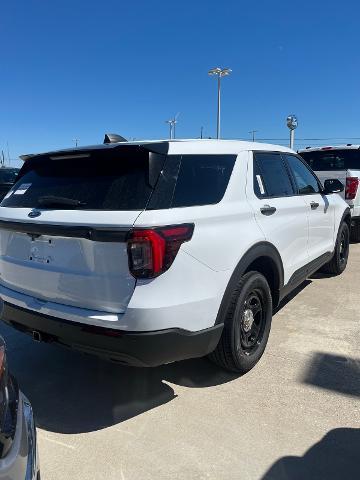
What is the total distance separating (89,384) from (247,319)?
4.33ft

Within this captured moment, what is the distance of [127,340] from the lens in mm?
2557

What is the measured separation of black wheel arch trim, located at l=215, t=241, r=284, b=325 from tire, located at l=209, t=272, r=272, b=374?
8 cm

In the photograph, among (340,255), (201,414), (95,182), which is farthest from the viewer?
(340,255)

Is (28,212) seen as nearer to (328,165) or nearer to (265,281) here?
(265,281)

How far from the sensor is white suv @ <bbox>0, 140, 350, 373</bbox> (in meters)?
2.55

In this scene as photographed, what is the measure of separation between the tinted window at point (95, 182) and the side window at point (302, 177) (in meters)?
2.25

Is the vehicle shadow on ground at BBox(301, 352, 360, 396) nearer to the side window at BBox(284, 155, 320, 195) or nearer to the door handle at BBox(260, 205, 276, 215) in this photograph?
the door handle at BBox(260, 205, 276, 215)

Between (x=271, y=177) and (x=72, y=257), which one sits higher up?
(x=271, y=177)

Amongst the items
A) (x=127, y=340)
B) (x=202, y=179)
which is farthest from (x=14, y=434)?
(x=202, y=179)

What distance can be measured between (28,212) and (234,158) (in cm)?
156

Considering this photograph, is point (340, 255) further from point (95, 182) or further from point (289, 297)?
point (95, 182)

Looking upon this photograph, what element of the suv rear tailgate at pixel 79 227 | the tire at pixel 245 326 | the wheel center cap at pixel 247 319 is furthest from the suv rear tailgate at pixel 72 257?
the wheel center cap at pixel 247 319

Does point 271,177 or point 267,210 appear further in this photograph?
point 271,177

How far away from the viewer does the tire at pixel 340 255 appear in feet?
20.1
